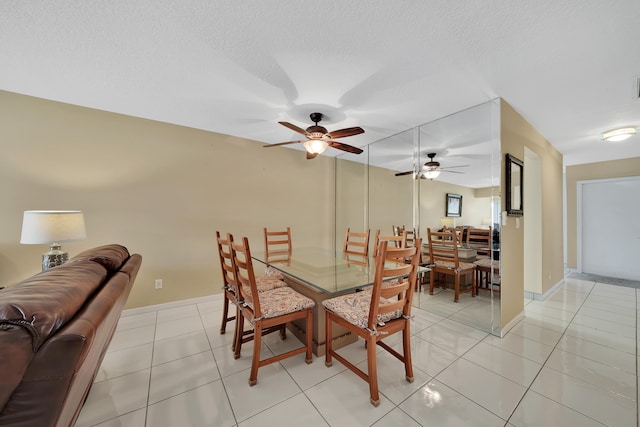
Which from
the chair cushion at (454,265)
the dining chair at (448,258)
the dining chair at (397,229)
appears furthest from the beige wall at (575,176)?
the dining chair at (397,229)

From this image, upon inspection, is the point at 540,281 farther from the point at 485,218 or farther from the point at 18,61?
the point at 18,61

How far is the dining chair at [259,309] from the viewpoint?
1662mm

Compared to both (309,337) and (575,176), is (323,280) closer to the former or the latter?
(309,337)

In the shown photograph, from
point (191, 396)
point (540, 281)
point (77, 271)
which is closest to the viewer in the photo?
point (77, 271)

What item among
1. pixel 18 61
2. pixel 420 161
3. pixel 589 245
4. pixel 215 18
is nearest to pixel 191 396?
pixel 215 18


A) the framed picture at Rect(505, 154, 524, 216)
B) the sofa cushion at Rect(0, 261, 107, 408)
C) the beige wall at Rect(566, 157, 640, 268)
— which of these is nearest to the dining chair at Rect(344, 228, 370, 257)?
the framed picture at Rect(505, 154, 524, 216)

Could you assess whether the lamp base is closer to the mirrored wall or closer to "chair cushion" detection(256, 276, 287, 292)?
"chair cushion" detection(256, 276, 287, 292)

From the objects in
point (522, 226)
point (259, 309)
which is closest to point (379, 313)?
point (259, 309)

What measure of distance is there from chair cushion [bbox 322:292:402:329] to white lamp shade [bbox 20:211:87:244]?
92.5 inches

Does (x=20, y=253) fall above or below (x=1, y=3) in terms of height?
below

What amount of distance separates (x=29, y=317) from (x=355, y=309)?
1.61m

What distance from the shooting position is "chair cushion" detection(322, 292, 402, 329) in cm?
163

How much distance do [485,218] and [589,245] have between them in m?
4.36

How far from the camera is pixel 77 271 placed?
1.12 m
